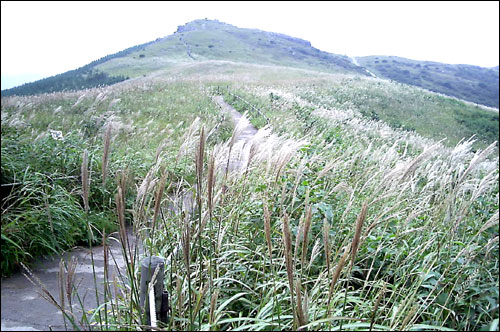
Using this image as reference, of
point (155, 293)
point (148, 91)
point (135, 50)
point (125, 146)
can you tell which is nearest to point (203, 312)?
point (155, 293)

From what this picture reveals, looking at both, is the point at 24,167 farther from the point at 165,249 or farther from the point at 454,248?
the point at 454,248

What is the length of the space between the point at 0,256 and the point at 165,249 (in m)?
1.71

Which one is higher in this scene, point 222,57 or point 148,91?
point 222,57

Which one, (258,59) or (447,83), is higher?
(258,59)

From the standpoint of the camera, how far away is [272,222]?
134 inches

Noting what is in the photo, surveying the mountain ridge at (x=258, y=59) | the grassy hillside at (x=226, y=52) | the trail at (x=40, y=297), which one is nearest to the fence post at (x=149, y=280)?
the trail at (x=40, y=297)

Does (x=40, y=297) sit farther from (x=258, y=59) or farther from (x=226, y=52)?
(x=258, y=59)

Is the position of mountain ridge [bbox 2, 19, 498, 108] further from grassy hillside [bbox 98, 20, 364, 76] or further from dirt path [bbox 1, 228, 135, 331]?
dirt path [bbox 1, 228, 135, 331]

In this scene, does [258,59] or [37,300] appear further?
[258,59]

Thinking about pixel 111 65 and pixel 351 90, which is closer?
pixel 351 90

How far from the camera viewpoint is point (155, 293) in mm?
1927

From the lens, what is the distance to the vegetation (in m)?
1.88

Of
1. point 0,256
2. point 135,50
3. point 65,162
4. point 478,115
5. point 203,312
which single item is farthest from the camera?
point 135,50

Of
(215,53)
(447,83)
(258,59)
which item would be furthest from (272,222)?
(447,83)
